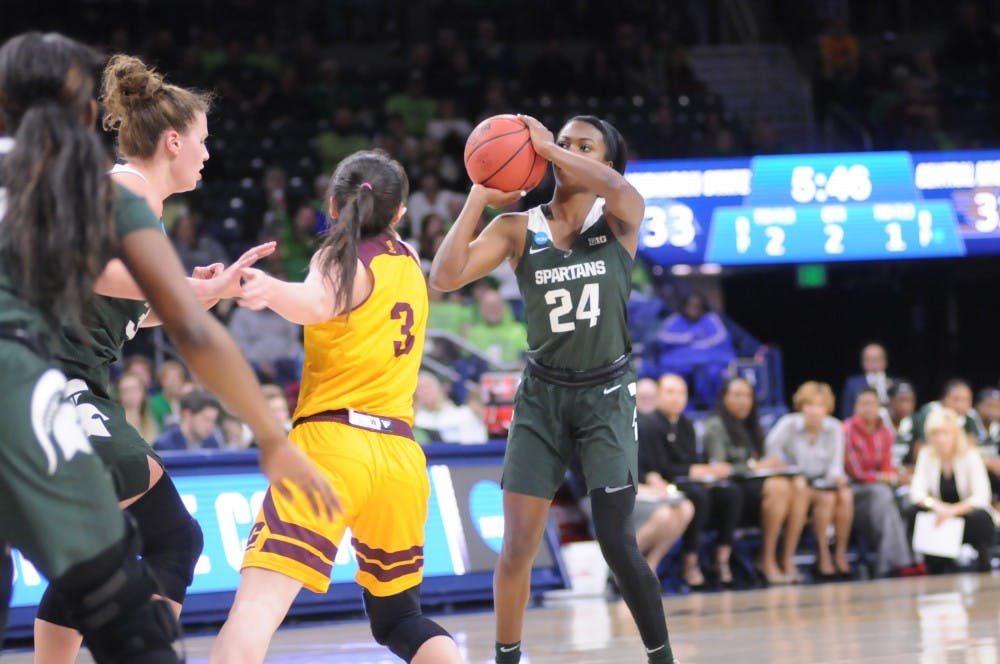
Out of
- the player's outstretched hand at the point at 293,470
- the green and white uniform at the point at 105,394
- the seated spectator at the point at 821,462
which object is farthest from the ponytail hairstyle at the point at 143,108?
the seated spectator at the point at 821,462

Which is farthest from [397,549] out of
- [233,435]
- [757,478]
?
[757,478]

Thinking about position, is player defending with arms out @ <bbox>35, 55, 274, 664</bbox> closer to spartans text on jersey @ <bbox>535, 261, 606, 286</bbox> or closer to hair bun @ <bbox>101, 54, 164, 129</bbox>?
hair bun @ <bbox>101, 54, 164, 129</bbox>

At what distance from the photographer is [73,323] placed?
285cm

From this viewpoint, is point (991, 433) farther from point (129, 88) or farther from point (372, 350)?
point (129, 88)

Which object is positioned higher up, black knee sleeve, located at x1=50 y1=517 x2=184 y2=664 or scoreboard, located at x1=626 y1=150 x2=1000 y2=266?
scoreboard, located at x1=626 y1=150 x2=1000 y2=266

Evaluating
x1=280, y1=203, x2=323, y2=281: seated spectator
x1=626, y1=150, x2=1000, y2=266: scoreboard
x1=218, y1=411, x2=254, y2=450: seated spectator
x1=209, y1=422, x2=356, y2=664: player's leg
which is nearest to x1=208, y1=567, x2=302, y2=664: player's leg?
x1=209, y1=422, x2=356, y2=664: player's leg

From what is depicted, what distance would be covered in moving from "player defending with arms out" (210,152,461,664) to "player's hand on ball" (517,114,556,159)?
40.1 inches

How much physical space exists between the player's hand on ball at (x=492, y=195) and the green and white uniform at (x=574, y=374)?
242mm

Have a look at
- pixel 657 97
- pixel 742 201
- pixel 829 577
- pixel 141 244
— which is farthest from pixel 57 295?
pixel 657 97

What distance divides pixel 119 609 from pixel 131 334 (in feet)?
5.32

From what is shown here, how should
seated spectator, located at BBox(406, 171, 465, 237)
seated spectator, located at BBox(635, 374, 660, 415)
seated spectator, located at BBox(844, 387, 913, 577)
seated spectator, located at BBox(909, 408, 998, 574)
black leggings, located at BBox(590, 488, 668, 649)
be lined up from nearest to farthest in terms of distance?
black leggings, located at BBox(590, 488, 668, 649)
seated spectator, located at BBox(635, 374, 660, 415)
seated spectator, located at BBox(844, 387, 913, 577)
seated spectator, located at BBox(909, 408, 998, 574)
seated spectator, located at BBox(406, 171, 465, 237)

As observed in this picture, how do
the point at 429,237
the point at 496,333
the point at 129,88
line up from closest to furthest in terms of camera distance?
the point at 129,88, the point at 496,333, the point at 429,237

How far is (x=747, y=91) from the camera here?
18891 millimetres

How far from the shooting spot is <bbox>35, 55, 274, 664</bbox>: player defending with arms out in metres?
3.95
